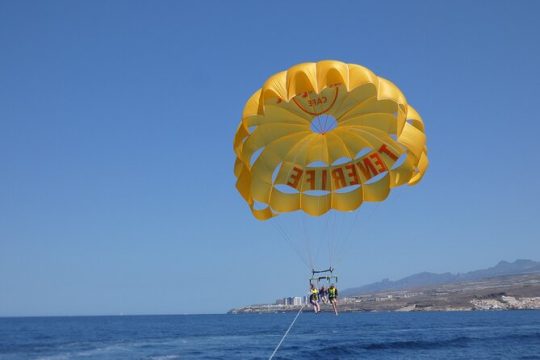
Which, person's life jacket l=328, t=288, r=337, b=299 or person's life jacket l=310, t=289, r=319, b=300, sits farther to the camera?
person's life jacket l=310, t=289, r=319, b=300

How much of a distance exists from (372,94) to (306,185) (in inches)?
164

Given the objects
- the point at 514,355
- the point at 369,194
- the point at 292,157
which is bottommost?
the point at 514,355

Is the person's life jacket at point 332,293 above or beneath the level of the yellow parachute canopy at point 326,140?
beneath

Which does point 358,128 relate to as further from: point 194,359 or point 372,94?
point 194,359

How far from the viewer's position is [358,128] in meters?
18.9

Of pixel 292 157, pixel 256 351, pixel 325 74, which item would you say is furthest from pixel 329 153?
pixel 256 351

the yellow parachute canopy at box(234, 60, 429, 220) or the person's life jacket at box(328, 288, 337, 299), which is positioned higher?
the yellow parachute canopy at box(234, 60, 429, 220)

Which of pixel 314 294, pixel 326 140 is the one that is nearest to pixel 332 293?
pixel 314 294

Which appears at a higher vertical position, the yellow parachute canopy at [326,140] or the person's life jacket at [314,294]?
the yellow parachute canopy at [326,140]

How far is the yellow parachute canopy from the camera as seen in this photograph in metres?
16.6

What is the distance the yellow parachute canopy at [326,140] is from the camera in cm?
1664

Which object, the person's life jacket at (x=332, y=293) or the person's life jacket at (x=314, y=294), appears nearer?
the person's life jacket at (x=332, y=293)

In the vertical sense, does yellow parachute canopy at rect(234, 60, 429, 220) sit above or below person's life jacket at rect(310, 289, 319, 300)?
above

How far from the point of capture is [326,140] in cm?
1973
